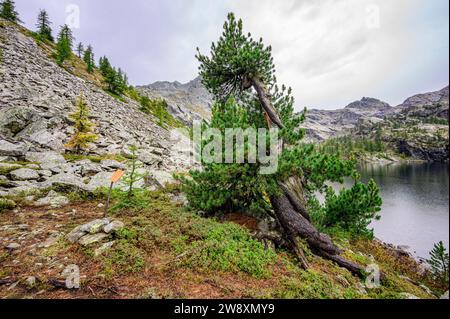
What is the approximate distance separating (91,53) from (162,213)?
55.1 m

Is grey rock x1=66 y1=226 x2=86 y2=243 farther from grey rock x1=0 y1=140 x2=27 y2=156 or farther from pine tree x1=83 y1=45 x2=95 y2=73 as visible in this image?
pine tree x1=83 y1=45 x2=95 y2=73

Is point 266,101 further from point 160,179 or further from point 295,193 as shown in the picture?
point 160,179

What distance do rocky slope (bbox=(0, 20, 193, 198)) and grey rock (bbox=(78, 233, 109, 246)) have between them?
15.4 feet

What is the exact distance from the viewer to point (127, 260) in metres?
4.63

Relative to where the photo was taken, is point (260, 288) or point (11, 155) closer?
point (260, 288)

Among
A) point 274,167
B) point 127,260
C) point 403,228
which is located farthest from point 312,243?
point 403,228

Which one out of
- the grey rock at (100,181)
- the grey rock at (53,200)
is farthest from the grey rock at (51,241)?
the grey rock at (100,181)

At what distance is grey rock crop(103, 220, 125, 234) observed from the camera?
5.38 meters

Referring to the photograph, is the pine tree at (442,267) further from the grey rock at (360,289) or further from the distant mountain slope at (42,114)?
the distant mountain slope at (42,114)

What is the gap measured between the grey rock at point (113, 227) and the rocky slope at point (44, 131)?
462 centimetres

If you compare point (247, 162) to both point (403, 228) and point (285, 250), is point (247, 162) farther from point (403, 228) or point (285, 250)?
point (403, 228)

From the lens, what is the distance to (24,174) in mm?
8836

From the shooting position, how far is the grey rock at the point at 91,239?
197 inches
